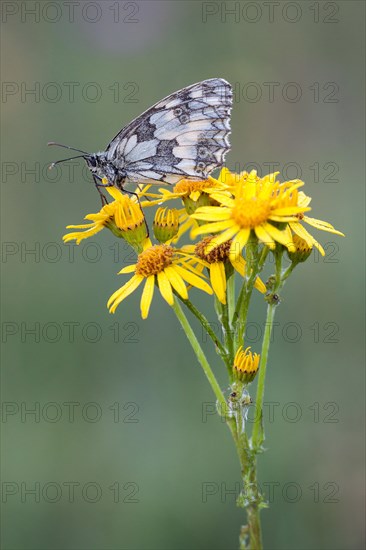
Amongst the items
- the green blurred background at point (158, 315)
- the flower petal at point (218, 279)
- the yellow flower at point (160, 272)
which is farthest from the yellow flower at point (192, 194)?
the green blurred background at point (158, 315)

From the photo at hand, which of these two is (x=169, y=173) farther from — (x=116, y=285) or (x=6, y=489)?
(x=6, y=489)

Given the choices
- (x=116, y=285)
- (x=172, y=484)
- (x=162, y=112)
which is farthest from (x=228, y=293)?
(x=116, y=285)

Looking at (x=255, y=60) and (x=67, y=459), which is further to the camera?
(x=255, y=60)

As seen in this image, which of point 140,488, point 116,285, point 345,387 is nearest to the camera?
point 140,488

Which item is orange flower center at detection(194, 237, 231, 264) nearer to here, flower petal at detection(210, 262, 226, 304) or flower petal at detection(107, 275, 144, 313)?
flower petal at detection(210, 262, 226, 304)

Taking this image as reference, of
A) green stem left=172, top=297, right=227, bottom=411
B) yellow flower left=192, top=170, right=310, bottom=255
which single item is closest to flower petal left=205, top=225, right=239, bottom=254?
yellow flower left=192, top=170, right=310, bottom=255
